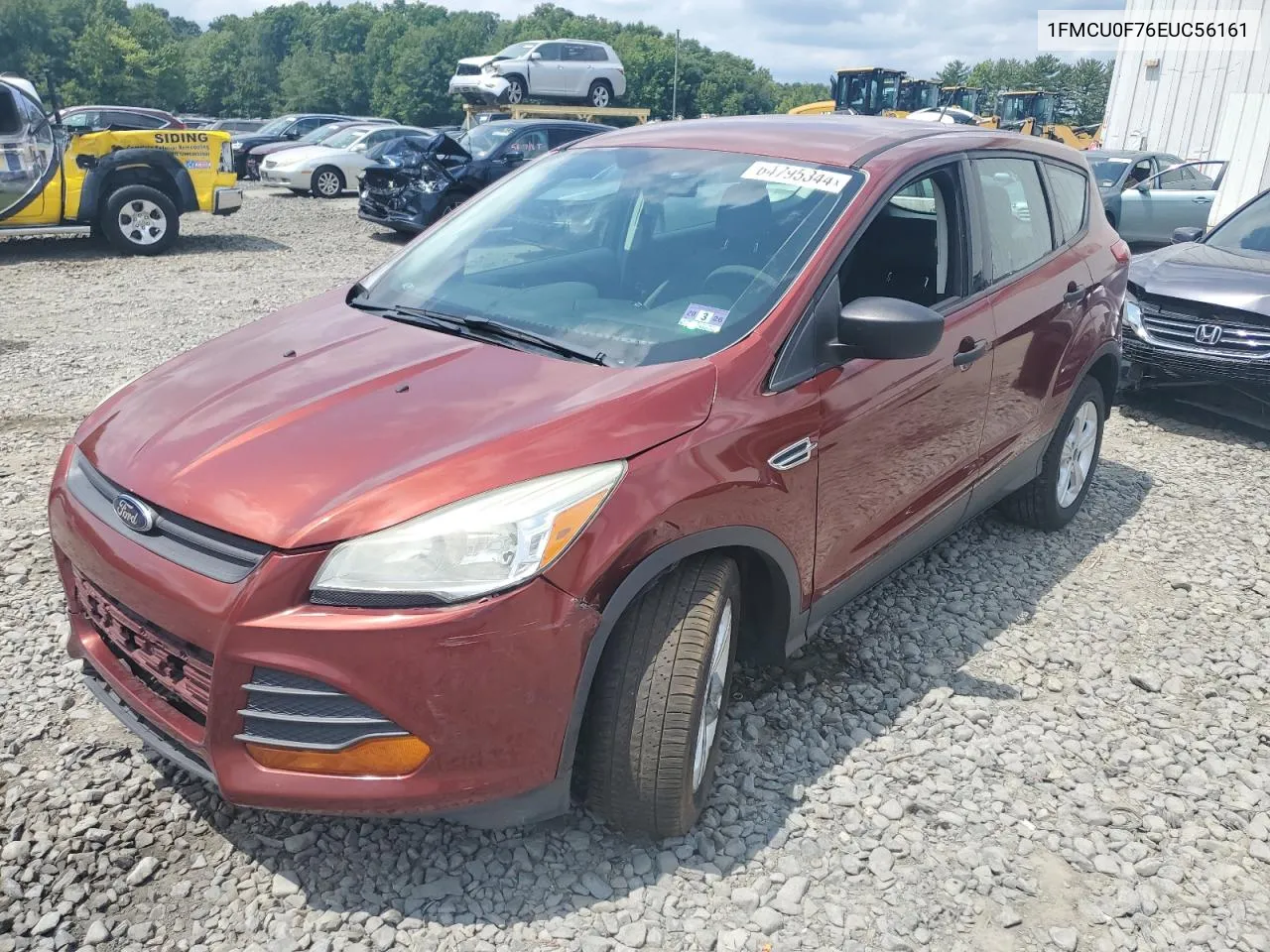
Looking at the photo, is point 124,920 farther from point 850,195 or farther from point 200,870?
point 850,195

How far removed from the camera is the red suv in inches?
82.7

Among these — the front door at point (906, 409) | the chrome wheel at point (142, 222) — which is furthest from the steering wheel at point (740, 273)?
the chrome wheel at point (142, 222)

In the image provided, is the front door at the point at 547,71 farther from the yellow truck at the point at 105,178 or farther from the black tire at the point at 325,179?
the yellow truck at the point at 105,178

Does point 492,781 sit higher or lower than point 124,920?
higher

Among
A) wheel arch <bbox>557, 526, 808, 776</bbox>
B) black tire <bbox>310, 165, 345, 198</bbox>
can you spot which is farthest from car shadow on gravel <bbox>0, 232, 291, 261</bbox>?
wheel arch <bbox>557, 526, 808, 776</bbox>

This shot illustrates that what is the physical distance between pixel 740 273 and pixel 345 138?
62.1ft

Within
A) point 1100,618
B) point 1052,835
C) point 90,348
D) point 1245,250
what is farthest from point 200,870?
point 1245,250

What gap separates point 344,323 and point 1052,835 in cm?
254

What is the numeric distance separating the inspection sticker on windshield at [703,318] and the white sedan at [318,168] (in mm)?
16836

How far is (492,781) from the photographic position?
7.28ft

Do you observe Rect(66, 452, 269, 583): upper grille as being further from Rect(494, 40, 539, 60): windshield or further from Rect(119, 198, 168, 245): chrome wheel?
Rect(494, 40, 539, 60): windshield

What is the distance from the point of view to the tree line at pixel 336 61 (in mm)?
64438

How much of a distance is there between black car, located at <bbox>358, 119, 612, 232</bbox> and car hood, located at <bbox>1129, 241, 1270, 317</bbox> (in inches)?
299

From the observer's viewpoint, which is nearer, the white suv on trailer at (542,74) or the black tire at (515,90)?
the black tire at (515,90)
